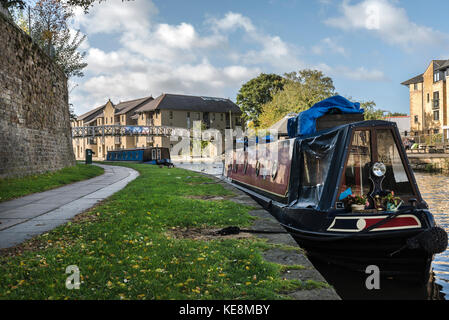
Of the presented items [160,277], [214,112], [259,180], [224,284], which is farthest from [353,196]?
[214,112]

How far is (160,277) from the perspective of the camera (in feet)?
11.2

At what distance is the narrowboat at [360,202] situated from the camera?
189 inches

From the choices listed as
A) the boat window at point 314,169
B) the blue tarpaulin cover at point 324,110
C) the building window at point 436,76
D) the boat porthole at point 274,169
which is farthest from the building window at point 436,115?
the boat window at point 314,169

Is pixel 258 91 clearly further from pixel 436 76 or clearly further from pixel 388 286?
pixel 388 286

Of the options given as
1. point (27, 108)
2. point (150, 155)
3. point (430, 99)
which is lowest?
point (150, 155)

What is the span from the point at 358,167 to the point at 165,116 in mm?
61880

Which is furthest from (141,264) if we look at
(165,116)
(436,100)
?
(165,116)

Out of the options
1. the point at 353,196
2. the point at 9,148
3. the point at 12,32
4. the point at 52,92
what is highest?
the point at 12,32

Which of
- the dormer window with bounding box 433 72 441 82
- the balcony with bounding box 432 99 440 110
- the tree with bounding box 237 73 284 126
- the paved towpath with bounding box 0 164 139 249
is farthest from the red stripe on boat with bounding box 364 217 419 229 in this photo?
the tree with bounding box 237 73 284 126

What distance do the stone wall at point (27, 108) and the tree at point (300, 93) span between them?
29.8m

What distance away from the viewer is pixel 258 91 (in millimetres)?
60312

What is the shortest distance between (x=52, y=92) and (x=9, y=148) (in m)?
6.78

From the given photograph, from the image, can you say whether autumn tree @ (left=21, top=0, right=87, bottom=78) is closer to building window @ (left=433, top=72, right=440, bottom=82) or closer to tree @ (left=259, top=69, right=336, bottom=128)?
tree @ (left=259, top=69, right=336, bottom=128)

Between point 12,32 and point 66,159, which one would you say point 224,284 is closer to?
point 12,32
